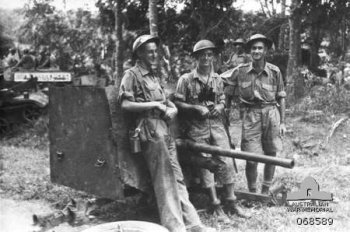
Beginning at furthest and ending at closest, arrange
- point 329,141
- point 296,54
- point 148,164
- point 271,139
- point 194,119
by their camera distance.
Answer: point 296,54
point 329,141
point 271,139
point 194,119
point 148,164

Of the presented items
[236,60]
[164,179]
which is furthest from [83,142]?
[236,60]

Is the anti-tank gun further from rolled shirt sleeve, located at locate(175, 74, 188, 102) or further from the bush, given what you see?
the bush

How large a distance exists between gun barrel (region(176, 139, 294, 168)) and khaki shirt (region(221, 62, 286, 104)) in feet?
3.61

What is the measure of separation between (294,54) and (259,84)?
Answer: 5698 mm

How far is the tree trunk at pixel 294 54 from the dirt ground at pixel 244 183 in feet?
3.30

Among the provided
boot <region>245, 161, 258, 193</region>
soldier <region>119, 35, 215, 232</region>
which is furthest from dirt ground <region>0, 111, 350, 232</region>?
soldier <region>119, 35, 215, 232</region>

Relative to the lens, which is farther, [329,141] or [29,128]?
[29,128]

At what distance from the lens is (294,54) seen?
10805 mm

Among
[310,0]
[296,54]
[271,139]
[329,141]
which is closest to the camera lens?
[271,139]

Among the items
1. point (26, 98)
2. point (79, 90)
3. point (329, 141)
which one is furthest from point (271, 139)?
point (26, 98)

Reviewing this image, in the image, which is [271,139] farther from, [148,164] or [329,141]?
[329,141]

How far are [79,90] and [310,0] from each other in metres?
7.13

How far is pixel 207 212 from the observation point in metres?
5.22

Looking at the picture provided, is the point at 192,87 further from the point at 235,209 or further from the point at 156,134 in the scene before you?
the point at 235,209
